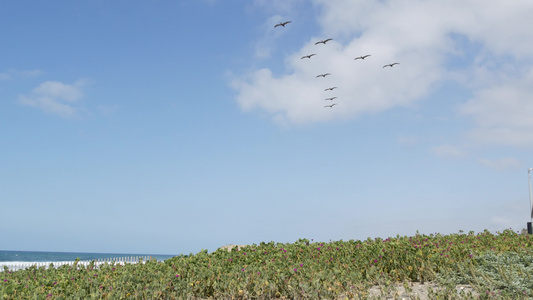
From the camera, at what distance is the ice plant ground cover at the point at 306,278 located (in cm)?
820

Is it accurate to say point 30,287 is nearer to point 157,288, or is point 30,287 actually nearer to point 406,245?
point 157,288

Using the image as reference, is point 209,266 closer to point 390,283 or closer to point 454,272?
point 390,283

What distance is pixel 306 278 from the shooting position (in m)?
9.06

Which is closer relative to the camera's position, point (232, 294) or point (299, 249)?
point (232, 294)

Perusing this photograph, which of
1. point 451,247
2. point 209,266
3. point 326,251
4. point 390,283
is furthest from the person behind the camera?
point 326,251

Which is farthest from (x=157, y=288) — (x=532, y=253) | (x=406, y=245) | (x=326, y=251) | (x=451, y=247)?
(x=532, y=253)

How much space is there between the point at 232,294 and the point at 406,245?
18.7 ft

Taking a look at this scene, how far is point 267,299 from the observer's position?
8688mm

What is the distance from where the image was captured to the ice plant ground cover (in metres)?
8.20

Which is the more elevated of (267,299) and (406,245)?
(406,245)

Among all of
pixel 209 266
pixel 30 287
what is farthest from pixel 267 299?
pixel 30 287

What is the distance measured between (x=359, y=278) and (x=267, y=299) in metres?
2.14

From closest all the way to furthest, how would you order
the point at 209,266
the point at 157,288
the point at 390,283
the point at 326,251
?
the point at 157,288
the point at 390,283
the point at 209,266
the point at 326,251

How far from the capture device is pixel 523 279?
838cm
